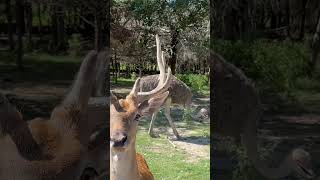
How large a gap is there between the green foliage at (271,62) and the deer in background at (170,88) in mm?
1215

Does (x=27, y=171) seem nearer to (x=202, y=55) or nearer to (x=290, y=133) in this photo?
(x=290, y=133)

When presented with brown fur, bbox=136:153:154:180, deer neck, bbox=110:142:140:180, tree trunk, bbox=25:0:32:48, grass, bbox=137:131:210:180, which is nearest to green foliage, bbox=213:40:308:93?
tree trunk, bbox=25:0:32:48

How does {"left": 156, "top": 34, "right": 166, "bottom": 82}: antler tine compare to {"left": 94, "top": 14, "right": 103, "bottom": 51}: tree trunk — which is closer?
{"left": 94, "top": 14, "right": 103, "bottom": 51}: tree trunk

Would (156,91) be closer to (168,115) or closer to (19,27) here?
(168,115)

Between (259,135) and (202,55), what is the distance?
137cm

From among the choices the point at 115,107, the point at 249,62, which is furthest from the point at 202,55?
the point at 249,62

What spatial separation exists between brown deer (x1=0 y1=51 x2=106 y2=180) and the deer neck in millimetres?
684

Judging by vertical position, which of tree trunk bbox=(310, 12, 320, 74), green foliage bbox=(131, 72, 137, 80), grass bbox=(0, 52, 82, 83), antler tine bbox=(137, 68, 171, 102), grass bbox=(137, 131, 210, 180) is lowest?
grass bbox=(137, 131, 210, 180)

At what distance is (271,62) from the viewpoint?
2.15m

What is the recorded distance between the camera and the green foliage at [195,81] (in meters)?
3.45

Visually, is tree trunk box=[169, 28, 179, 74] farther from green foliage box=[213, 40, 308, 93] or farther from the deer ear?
green foliage box=[213, 40, 308, 93]

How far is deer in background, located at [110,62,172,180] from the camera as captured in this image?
285cm

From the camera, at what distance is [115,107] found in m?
2.94

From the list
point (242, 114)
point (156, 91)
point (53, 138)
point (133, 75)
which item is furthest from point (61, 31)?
point (133, 75)
